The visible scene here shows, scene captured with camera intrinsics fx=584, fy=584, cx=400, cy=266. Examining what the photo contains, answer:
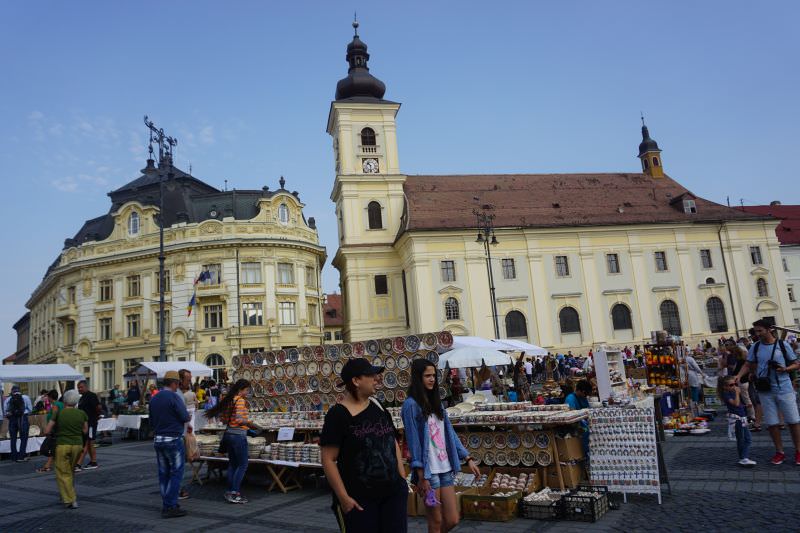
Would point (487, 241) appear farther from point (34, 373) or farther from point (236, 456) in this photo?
point (236, 456)

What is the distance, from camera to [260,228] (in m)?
46.1

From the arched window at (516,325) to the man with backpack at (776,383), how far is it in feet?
112

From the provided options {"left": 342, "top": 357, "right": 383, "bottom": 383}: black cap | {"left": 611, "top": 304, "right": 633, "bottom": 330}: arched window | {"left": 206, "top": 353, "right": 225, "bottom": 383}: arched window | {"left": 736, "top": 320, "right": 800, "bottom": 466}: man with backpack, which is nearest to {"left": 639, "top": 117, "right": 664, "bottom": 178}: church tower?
{"left": 611, "top": 304, "right": 633, "bottom": 330}: arched window

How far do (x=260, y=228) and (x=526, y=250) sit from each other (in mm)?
20808

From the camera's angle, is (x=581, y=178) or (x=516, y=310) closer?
(x=516, y=310)

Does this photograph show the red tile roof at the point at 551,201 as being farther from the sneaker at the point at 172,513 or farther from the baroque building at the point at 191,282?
the sneaker at the point at 172,513

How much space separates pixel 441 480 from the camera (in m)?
5.36

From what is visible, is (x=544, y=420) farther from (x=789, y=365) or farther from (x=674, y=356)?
(x=674, y=356)

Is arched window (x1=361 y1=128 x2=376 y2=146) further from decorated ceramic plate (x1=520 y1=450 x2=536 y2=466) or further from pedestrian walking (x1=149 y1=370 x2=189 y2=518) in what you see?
decorated ceramic plate (x1=520 y1=450 x2=536 y2=466)

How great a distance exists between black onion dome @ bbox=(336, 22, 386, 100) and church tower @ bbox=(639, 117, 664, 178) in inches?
1020

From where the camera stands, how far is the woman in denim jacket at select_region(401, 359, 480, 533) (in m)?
5.25

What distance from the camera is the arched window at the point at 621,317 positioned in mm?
44906

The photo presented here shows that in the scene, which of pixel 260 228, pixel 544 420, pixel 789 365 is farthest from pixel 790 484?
pixel 260 228

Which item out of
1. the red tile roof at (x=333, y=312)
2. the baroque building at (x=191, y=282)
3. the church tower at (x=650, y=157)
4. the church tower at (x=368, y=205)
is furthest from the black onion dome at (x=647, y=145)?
the red tile roof at (x=333, y=312)
